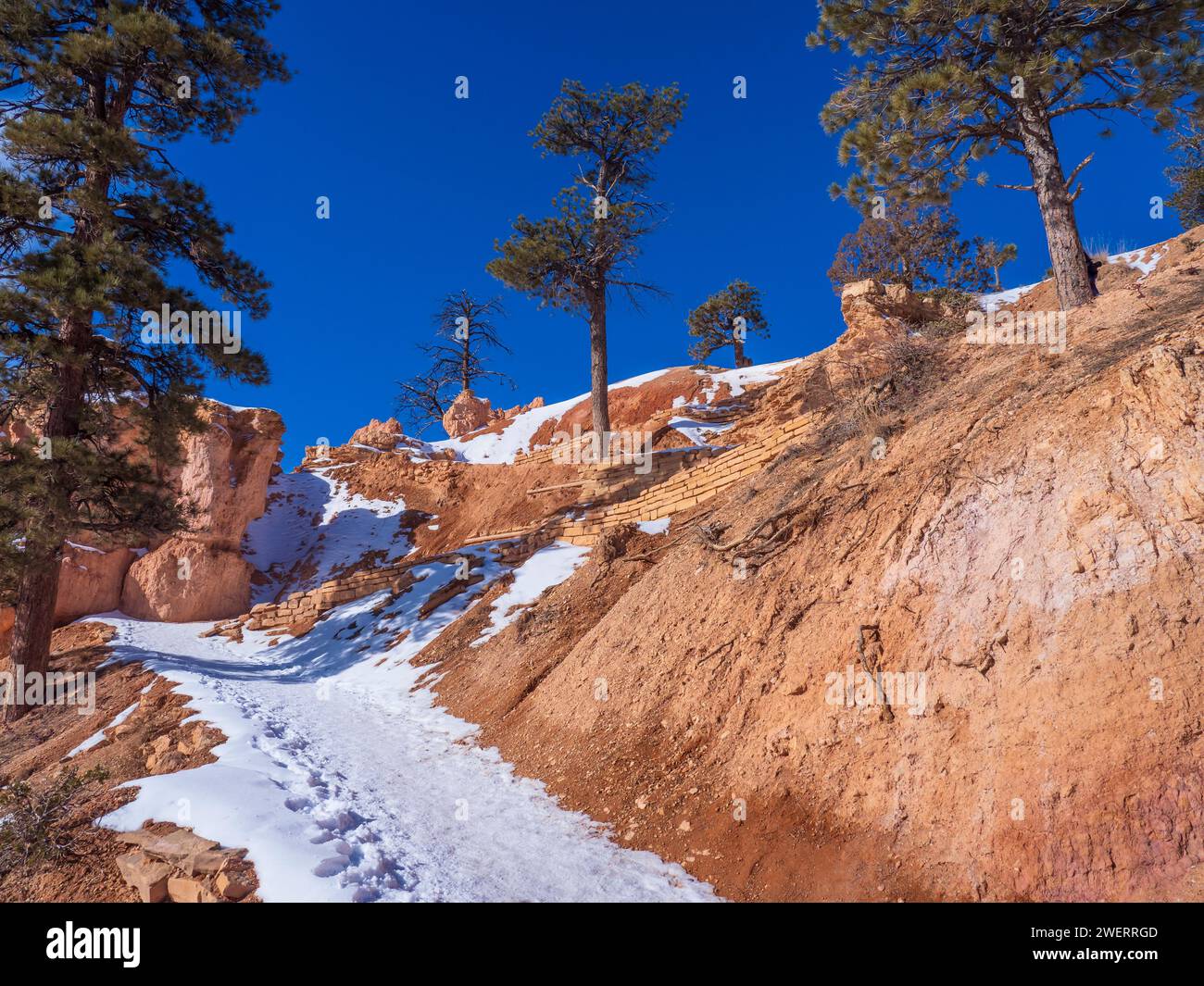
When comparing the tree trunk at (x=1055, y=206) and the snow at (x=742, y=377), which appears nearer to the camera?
the tree trunk at (x=1055, y=206)

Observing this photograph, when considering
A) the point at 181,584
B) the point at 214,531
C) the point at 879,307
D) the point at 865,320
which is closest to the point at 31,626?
the point at 181,584

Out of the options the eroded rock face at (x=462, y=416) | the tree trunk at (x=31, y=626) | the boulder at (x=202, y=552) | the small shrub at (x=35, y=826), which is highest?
the eroded rock face at (x=462, y=416)

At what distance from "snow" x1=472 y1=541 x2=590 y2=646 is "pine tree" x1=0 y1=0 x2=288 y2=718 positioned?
665 cm

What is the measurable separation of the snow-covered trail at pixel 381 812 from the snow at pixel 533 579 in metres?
1.97

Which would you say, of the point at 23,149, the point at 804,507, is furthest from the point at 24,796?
the point at 23,149

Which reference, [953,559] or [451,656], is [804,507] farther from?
[451,656]

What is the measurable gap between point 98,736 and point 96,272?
287 inches

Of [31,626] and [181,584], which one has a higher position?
[181,584]

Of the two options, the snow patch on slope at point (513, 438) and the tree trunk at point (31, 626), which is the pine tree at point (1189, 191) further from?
the tree trunk at point (31, 626)

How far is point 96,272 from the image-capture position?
1024 cm

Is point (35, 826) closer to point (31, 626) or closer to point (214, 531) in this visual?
point (31, 626)

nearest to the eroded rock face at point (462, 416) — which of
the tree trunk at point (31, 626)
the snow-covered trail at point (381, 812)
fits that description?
the tree trunk at point (31, 626)

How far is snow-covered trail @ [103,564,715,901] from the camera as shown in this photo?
4.24 meters

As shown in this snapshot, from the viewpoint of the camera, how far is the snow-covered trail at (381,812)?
424 centimetres
